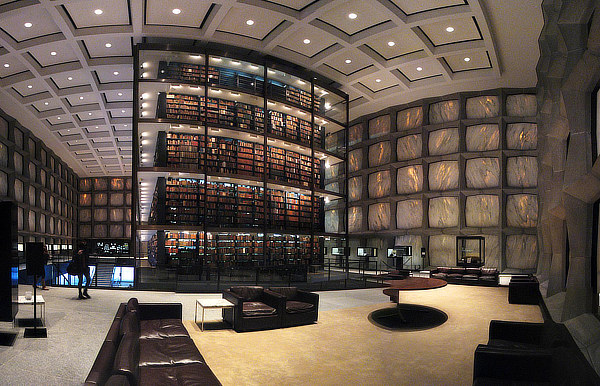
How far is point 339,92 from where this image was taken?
20.2m

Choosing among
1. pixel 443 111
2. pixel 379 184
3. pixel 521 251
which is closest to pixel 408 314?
pixel 521 251

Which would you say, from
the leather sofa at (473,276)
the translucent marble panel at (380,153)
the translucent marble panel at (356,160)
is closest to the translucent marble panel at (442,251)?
the leather sofa at (473,276)

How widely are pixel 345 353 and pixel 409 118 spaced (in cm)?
1806

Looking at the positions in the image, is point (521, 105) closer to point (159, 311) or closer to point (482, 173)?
point (482, 173)

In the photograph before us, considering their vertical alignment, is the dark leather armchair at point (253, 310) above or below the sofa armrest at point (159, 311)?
below

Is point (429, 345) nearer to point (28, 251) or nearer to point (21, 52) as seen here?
point (28, 251)

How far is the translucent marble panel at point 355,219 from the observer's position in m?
24.5

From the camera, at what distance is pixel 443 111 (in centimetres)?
2116

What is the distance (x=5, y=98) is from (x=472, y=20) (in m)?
19.7

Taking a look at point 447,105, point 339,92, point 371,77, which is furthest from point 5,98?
point 447,105

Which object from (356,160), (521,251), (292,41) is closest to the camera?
(292,41)

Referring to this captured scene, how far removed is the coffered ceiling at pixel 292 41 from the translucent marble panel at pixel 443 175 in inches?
137

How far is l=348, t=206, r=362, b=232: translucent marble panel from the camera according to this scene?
24.5 meters

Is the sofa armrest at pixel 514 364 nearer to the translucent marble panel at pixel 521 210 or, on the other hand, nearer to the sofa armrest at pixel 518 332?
the sofa armrest at pixel 518 332
